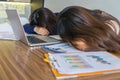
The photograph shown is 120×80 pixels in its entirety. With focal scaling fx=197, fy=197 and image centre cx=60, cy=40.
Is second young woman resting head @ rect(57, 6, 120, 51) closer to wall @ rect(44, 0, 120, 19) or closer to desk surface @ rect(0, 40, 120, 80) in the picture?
desk surface @ rect(0, 40, 120, 80)

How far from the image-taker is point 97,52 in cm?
92

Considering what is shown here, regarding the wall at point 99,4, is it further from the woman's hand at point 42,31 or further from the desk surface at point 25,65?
the desk surface at point 25,65

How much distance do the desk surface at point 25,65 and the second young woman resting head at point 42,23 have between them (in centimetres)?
48

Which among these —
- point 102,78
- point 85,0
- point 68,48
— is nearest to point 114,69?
point 102,78

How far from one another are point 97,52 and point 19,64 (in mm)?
375

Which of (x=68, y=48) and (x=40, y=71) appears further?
(x=68, y=48)

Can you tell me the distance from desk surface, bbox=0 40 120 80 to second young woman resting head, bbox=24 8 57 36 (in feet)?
1.58

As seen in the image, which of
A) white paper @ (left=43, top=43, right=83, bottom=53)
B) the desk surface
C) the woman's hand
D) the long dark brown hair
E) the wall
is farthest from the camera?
the wall

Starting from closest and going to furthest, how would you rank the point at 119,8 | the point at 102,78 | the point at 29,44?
the point at 102,78 < the point at 29,44 < the point at 119,8

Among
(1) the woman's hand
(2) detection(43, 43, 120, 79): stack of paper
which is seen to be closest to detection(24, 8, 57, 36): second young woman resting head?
(1) the woman's hand

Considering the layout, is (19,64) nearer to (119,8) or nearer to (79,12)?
(79,12)

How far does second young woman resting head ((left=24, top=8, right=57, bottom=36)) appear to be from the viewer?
1.47m

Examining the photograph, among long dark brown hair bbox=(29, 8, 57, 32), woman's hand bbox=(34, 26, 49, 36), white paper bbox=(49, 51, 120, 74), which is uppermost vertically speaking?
white paper bbox=(49, 51, 120, 74)

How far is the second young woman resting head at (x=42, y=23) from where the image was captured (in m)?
1.47
